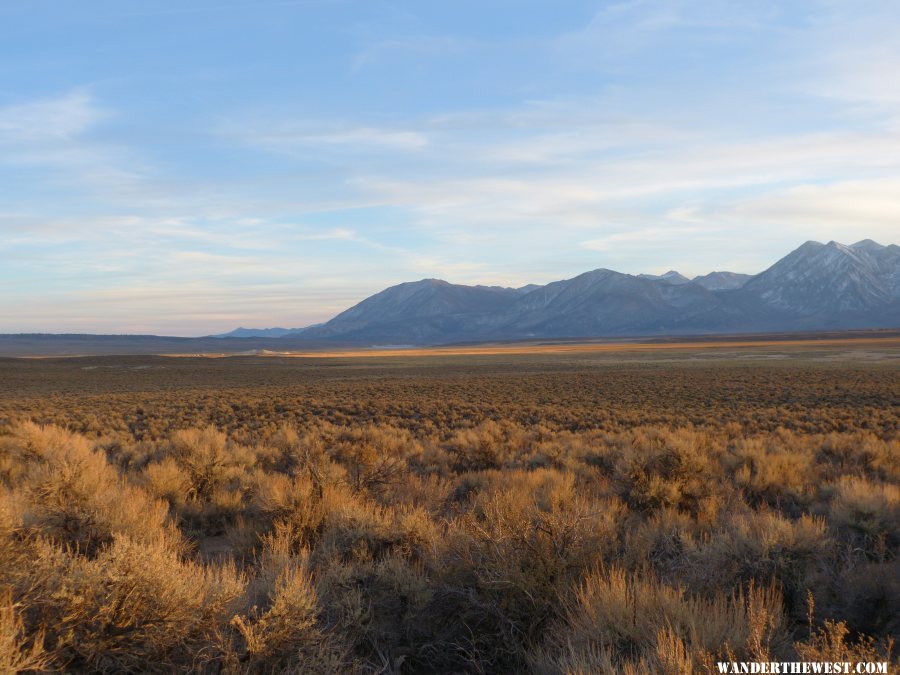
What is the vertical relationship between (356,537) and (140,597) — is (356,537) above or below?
below

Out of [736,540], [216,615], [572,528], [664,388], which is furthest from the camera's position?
[664,388]

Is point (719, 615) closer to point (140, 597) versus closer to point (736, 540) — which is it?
point (736, 540)

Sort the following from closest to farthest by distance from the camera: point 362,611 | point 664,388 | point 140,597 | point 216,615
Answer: point 140,597 < point 216,615 < point 362,611 < point 664,388

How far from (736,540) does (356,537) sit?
3.53 m

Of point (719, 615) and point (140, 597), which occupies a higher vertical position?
point (140, 597)

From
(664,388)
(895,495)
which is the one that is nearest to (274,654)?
(895,495)

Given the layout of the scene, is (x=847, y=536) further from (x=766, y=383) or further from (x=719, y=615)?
(x=766, y=383)

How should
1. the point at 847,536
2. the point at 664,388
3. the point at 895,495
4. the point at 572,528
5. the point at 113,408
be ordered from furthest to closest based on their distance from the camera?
the point at 664,388, the point at 113,408, the point at 895,495, the point at 847,536, the point at 572,528

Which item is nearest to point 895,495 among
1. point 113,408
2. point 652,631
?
point 652,631

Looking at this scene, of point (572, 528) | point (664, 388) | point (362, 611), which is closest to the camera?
point (362, 611)

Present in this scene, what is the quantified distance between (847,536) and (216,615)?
6326mm

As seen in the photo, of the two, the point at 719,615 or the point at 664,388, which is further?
the point at 664,388

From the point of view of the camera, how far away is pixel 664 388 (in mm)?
36812

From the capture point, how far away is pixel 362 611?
4.32 meters
